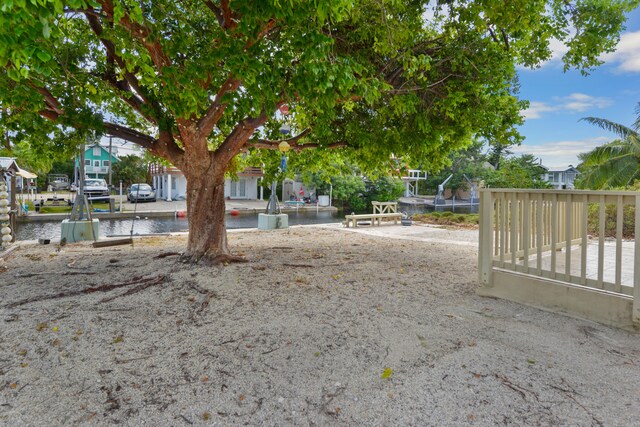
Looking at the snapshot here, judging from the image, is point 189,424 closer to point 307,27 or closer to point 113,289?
point 113,289

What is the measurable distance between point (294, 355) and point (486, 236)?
2738mm

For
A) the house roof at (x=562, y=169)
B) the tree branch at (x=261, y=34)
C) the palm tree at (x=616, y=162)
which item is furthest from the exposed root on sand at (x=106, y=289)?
the house roof at (x=562, y=169)

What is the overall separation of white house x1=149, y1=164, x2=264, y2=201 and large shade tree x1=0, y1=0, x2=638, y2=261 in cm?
2517

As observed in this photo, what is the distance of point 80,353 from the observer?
298 cm

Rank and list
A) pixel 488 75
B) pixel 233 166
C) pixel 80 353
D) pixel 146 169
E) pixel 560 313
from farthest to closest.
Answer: pixel 146 169, pixel 233 166, pixel 488 75, pixel 560 313, pixel 80 353

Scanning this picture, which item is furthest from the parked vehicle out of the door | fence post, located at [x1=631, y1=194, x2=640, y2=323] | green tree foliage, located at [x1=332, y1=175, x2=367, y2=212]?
fence post, located at [x1=631, y1=194, x2=640, y2=323]

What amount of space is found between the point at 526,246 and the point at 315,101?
2882mm

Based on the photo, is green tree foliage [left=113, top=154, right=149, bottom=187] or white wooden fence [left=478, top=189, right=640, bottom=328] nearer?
white wooden fence [left=478, top=189, right=640, bottom=328]

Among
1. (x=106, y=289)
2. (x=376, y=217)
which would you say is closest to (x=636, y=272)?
(x=106, y=289)

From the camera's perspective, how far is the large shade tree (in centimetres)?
425

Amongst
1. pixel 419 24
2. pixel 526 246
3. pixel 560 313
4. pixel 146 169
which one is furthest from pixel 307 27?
pixel 146 169

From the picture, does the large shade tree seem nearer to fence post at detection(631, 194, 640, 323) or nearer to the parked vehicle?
fence post at detection(631, 194, 640, 323)

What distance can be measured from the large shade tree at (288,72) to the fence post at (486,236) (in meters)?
1.77

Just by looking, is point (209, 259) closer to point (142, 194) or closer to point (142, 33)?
point (142, 33)
